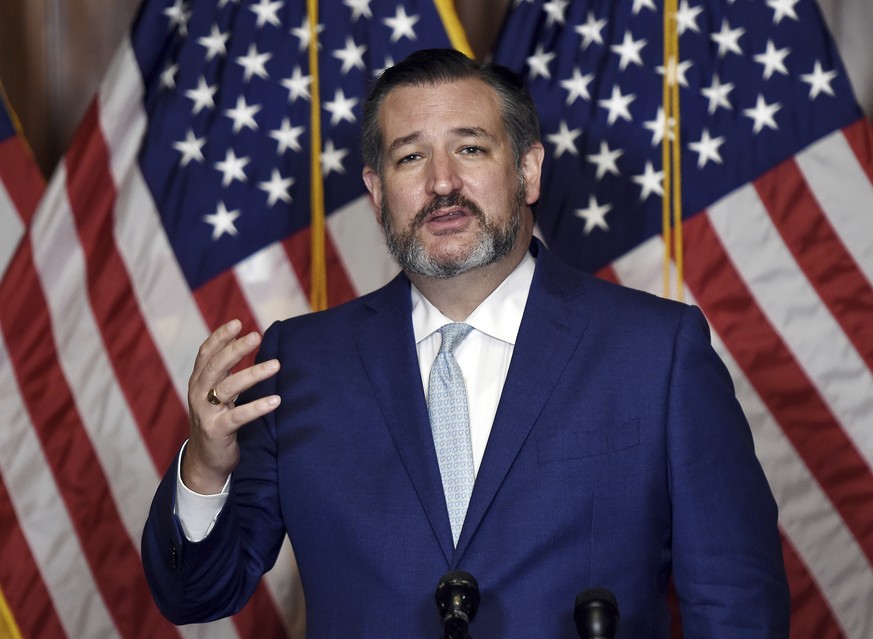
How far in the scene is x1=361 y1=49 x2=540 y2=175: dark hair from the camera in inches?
81.7

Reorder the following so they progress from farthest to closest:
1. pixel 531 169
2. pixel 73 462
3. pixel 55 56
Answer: pixel 55 56 < pixel 73 462 < pixel 531 169

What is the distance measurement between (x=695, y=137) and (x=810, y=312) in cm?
49

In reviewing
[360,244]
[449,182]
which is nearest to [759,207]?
[360,244]

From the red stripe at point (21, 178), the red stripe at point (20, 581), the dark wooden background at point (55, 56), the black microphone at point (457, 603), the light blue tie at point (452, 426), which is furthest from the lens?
the dark wooden background at point (55, 56)

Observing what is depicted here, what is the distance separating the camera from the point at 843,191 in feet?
8.89

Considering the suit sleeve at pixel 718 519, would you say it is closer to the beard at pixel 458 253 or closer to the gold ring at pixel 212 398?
the beard at pixel 458 253

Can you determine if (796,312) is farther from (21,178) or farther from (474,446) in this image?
(21,178)

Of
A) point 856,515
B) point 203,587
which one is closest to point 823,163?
point 856,515

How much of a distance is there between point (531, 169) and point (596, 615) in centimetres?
111

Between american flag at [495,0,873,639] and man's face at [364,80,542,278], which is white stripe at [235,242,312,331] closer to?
american flag at [495,0,873,639]

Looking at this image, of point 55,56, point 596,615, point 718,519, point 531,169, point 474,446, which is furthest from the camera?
point 55,56

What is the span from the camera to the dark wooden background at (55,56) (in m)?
3.00

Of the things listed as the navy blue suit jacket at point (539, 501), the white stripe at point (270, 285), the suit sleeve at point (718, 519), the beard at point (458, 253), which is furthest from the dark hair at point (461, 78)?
the white stripe at point (270, 285)

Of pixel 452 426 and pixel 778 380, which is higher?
pixel 452 426
